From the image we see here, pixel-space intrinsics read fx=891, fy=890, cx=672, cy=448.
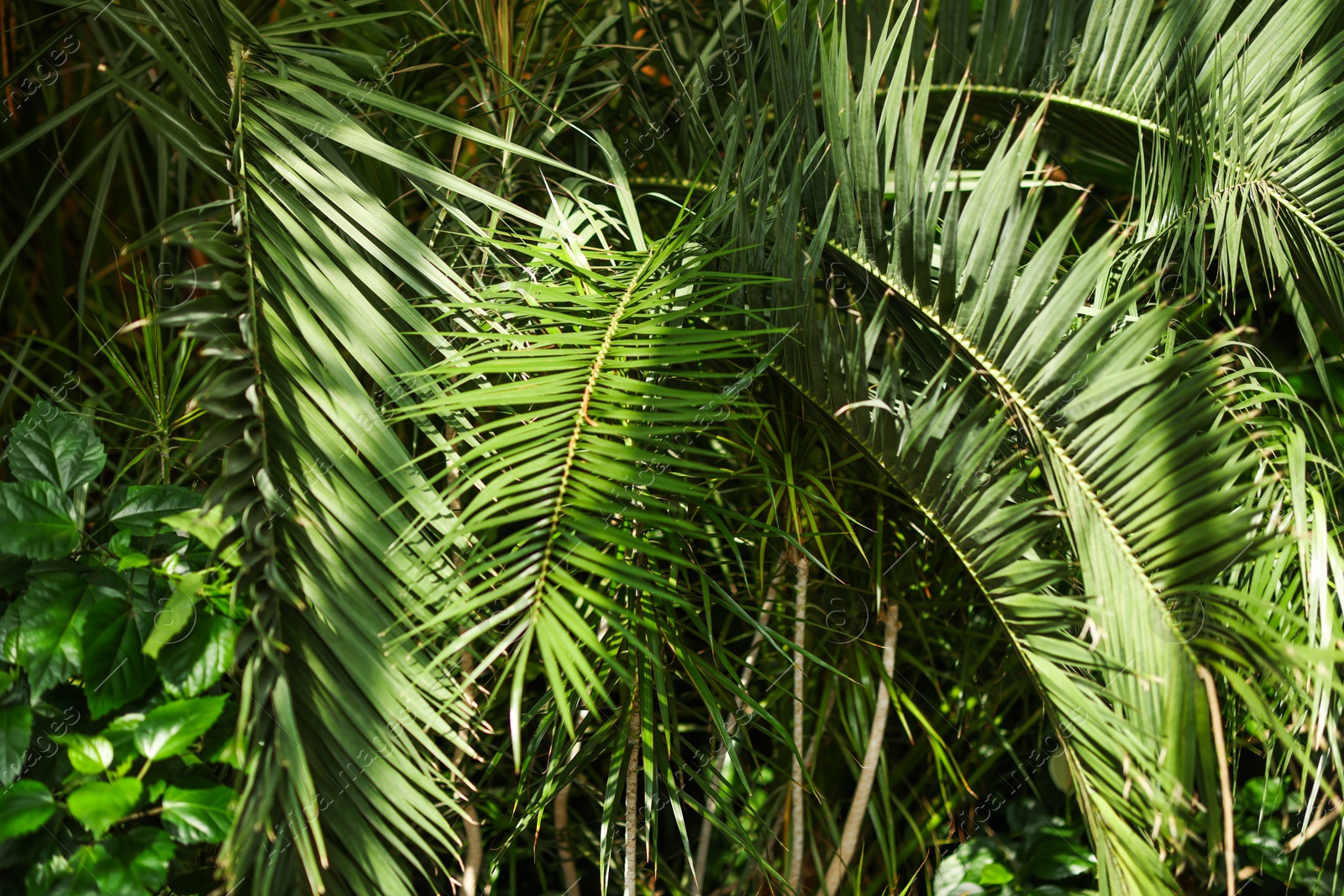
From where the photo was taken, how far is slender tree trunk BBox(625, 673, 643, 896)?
0.89 meters

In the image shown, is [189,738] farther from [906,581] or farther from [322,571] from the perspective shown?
[906,581]

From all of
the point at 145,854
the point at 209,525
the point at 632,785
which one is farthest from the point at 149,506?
the point at 632,785

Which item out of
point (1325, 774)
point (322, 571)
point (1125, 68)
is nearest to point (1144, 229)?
point (1125, 68)

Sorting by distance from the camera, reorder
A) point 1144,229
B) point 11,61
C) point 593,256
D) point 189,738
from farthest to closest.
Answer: point 11,61 → point 1144,229 → point 593,256 → point 189,738

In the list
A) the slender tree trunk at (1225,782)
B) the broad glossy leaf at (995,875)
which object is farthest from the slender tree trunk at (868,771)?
the slender tree trunk at (1225,782)

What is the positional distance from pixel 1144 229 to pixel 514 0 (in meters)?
0.87

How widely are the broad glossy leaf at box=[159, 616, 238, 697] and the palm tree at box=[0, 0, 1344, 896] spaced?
6 cm

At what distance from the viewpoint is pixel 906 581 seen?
46.4 inches

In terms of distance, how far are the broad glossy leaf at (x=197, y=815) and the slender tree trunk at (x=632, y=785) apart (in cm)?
36

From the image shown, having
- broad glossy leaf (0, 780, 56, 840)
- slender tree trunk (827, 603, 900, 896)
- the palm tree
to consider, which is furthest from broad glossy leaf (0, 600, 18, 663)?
slender tree trunk (827, 603, 900, 896)

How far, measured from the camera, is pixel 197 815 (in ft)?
2.54

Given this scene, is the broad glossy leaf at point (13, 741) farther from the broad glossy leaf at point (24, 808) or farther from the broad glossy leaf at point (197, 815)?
the broad glossy leaf at point (197, 815)

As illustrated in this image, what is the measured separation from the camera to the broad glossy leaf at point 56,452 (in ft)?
2.91

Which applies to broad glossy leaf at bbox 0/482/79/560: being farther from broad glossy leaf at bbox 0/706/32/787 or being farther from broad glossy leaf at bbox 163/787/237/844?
broad glossy leaf at bbox 163/787/237/844
